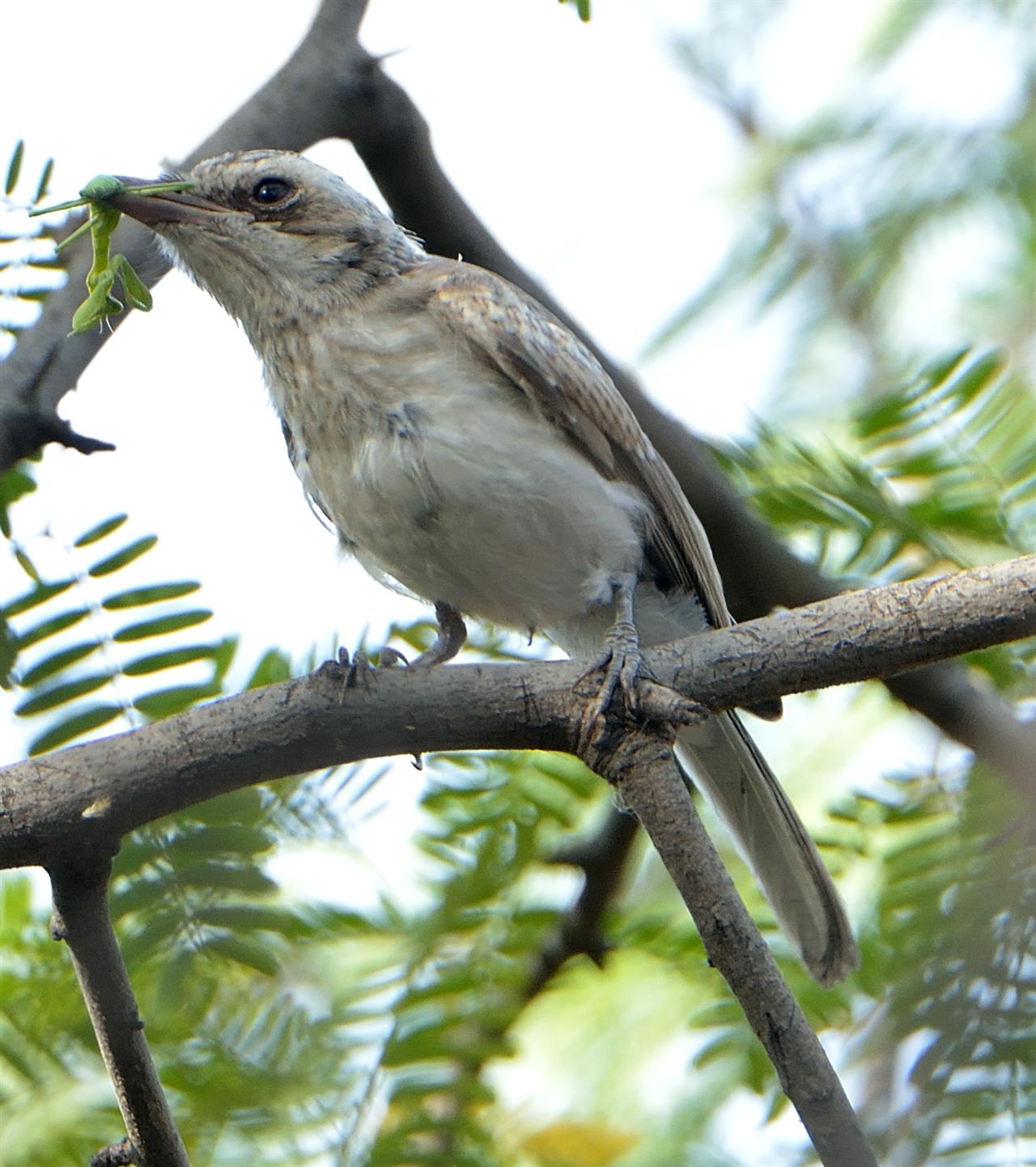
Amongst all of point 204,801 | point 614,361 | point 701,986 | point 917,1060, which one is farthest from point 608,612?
point 917,1060

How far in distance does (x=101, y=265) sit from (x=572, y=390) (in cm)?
162

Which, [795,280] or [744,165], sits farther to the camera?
[744,165]

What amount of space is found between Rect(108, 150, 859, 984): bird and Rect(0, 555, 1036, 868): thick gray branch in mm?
947

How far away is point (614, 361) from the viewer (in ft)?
16.4

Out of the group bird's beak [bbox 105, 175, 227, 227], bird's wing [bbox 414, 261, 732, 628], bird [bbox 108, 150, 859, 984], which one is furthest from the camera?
bird's wing [bbox 414, 261, 732, 628]

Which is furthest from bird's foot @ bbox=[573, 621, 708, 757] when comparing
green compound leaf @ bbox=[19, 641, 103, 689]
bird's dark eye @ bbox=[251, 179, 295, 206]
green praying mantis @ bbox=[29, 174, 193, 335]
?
bird's dark eye @ bbox=[251, 179, 295, 206]

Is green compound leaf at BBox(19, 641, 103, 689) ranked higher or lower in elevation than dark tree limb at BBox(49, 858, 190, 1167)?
higher

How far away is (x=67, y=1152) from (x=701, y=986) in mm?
1652

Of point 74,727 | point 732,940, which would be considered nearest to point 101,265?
point 74,727

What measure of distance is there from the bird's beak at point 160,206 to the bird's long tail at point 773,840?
2.43m

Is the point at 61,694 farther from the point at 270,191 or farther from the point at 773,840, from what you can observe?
the point at 270,191

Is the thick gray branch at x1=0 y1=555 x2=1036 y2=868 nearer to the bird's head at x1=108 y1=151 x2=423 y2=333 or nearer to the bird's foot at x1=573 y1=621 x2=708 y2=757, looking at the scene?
the bird's foot at x1=573 y1=621 x2=708 y2=757

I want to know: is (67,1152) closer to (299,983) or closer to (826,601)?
(299,983)

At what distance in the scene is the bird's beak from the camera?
163 inches
